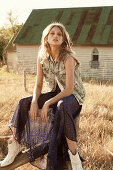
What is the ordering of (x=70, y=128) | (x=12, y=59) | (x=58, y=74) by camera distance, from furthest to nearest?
(x=12, y=59), (x=58, y=74), (x=70, y=128)

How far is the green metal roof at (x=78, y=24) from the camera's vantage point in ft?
55.1

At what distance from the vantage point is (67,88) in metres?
2.62

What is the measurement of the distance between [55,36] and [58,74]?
47 centimetres

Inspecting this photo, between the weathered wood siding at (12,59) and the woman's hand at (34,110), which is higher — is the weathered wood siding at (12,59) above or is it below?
above

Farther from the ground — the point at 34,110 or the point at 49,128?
the point at 34,110

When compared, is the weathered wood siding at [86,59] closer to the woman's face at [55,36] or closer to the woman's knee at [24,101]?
the woman's face at [55,36]

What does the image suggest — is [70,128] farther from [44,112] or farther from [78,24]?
[78,24]

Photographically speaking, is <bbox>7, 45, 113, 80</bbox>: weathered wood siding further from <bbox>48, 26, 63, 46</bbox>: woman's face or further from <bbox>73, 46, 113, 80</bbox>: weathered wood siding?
<bbox>48, 26, 63, 46</bbox>: woman's face

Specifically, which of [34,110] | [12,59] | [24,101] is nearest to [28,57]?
[12,59]

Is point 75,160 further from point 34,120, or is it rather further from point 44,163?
point 34,120

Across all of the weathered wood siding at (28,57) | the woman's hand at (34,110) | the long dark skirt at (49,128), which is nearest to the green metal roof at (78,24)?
the weathered wood siding at (28,57)

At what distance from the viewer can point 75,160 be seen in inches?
93.4

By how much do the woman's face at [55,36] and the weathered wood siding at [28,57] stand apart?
15.6 m

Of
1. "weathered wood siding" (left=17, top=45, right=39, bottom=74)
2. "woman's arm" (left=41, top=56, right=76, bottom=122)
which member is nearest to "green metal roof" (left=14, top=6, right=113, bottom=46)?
"weathered wood siding" (left=17, top=45, right=39, bottom=74)
